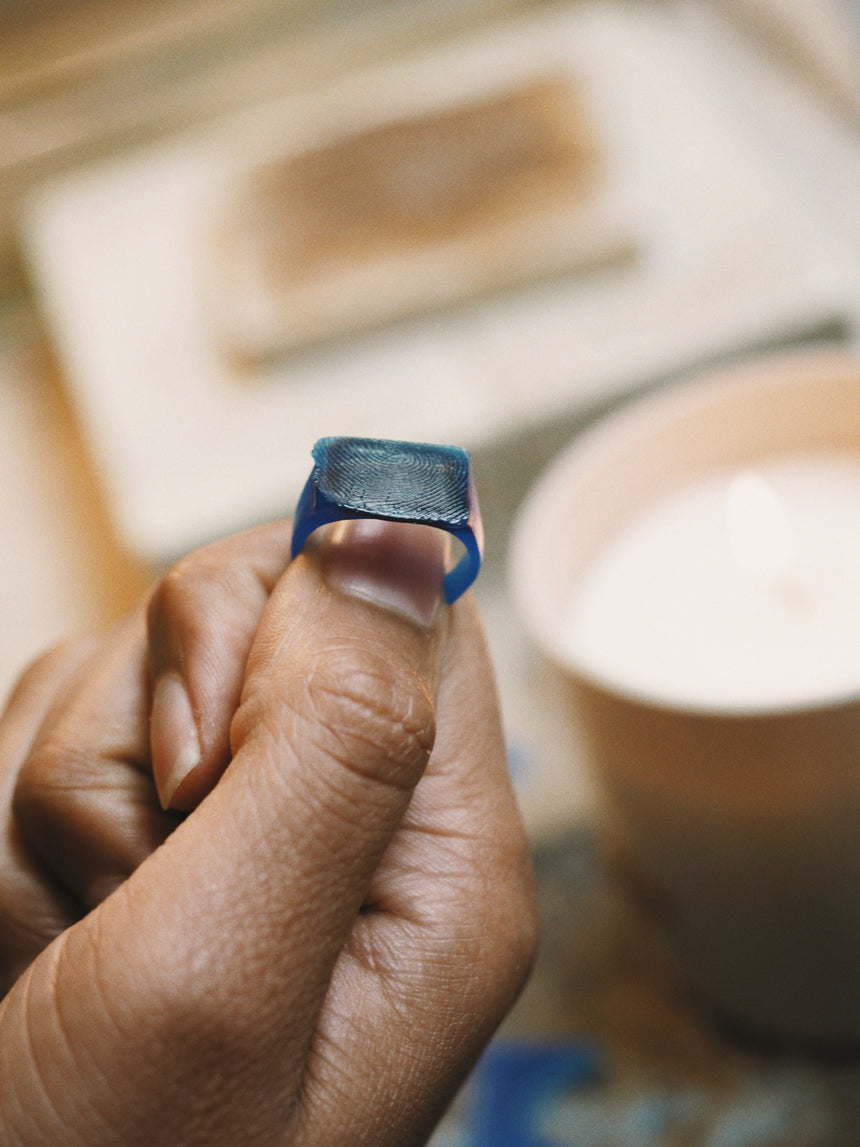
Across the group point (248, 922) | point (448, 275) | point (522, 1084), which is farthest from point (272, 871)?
point (448, 275)

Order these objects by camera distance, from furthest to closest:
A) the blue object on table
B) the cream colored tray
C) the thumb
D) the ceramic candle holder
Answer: the cream colored tray < the blue object on table < the ceramic candle holder < the thumb

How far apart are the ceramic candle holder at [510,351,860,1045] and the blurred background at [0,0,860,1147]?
3.0 inches

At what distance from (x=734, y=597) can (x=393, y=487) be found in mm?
174

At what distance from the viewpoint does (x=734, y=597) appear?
0.34 meters

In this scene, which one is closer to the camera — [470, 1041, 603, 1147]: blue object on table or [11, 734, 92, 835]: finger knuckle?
[11, 734, 92, 835]: finger knuckle

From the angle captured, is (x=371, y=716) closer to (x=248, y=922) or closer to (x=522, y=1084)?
(x=248, y=922)

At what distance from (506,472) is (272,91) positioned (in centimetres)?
45

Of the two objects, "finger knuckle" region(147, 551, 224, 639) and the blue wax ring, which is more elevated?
the blue wax ring

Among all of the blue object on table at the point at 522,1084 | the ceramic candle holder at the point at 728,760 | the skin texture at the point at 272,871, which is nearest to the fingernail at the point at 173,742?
the skin texture at the point at 272,871

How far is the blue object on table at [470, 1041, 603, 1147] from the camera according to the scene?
0.39 metres

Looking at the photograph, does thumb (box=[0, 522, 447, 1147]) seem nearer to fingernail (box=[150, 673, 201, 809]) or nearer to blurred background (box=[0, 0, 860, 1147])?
fingernail (box=[150, 673, 201, 809])

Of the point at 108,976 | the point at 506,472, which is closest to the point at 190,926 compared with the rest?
the point at 108,976

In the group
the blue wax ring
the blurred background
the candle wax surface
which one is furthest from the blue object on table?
the blue wax ring

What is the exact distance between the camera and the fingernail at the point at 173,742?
22 cm
